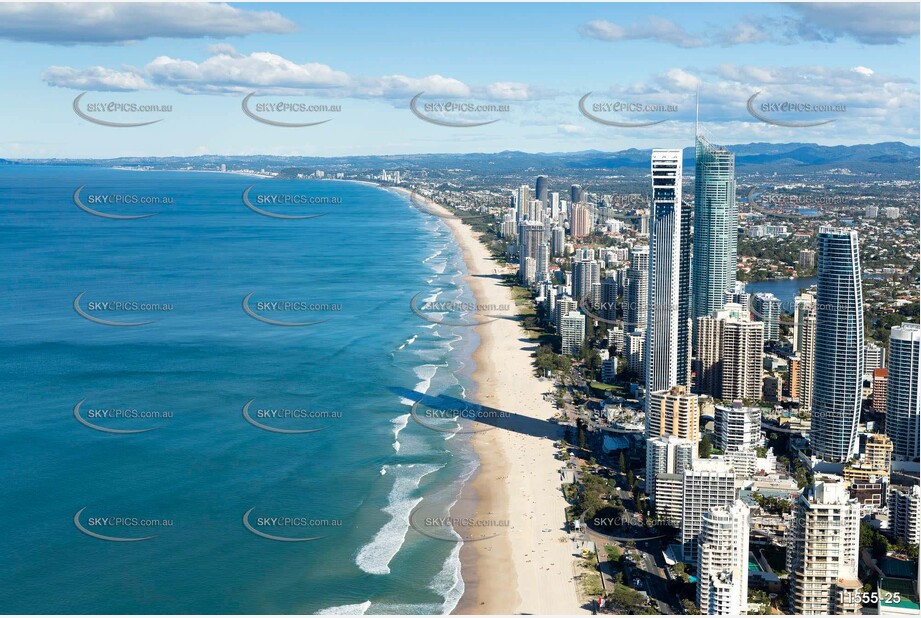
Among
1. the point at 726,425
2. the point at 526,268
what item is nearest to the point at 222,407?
the point at 726,425

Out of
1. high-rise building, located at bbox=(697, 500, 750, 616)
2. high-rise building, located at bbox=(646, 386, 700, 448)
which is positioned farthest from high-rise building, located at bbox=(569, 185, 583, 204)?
high-rise building, located at bbox=(697, 500, 750, 616)

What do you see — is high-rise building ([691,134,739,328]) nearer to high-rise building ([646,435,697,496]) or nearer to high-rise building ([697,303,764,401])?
high-rise building ([697,303,764,401])

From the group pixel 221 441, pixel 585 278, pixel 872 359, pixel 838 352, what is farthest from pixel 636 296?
pixel 221 441

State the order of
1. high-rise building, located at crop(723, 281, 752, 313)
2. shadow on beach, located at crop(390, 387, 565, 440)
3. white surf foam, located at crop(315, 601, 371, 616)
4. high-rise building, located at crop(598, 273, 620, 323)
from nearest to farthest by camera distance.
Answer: white surf foam, located at crop(315, 601, 371, 616) < shadow on beach, located at crop(390, 387, 565, 440) < high-rise building, located at crop(723, 281, 752, 313) < high-rise building, located at crop(598, 273, 620, 323)

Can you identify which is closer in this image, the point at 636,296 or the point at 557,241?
the point at 636,296

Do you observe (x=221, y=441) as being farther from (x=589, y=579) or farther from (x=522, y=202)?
(x=522, y=202)

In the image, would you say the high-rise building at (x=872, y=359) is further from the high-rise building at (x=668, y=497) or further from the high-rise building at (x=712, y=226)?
the high-rise building at (x=668, y=497)
